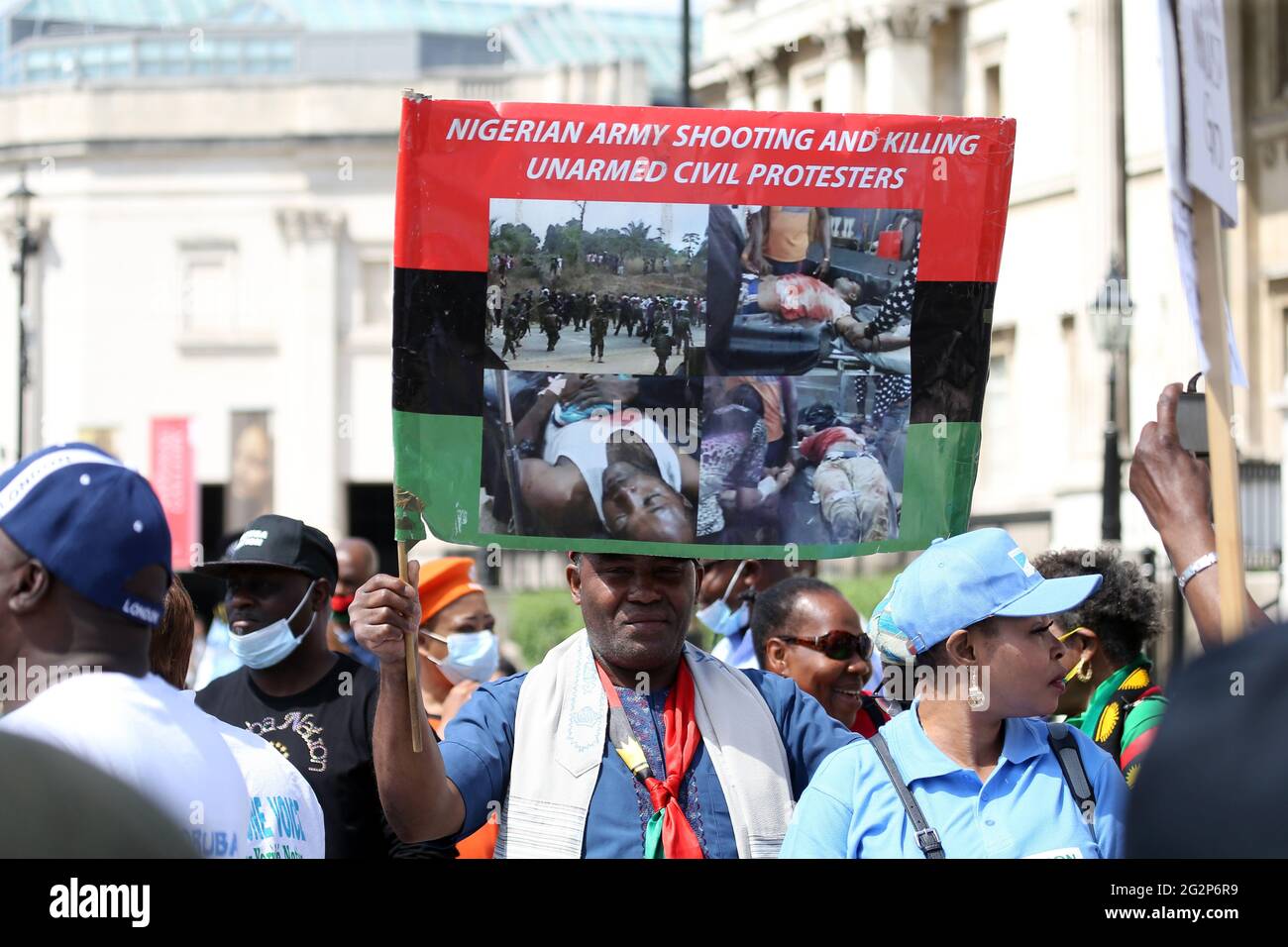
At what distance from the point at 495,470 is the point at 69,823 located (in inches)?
77.0

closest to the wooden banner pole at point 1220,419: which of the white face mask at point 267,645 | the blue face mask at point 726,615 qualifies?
the white face mask at point 267,645

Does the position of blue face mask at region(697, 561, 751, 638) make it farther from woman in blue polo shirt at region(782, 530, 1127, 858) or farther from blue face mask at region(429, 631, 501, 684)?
woman in blue polo shirt at region(782, 530, 1127, 858)

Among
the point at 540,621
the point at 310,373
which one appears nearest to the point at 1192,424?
the point at 540,621

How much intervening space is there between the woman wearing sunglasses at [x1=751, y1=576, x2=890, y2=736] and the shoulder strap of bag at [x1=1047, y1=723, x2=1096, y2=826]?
2320 millimetres

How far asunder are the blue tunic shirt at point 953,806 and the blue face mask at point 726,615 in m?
4.46

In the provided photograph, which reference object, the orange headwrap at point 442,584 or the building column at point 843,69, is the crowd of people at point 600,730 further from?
the building column at point 843,69

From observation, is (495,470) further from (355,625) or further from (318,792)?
(318,792)

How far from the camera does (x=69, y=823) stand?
255 centimetres

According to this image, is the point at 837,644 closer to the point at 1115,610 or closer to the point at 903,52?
the point at 1115,610

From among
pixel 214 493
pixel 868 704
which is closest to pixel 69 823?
pixel 868 704

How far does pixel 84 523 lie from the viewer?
302 cm

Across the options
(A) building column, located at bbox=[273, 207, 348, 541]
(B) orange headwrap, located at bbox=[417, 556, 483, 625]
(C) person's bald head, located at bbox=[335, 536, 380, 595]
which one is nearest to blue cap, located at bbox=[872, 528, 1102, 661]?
Answer: (B) orange headwrap, located at bbox=[417, 556, 483, 625]

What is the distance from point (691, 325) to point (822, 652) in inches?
96.4

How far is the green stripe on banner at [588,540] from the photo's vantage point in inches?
170
